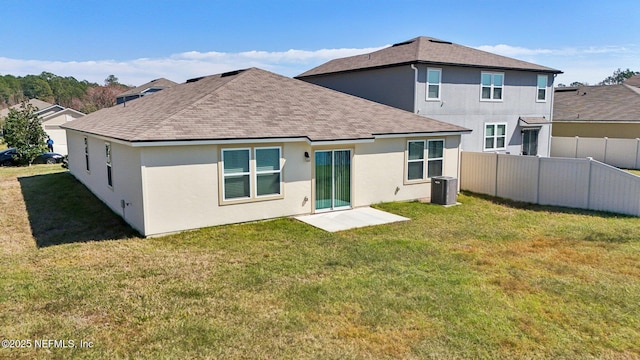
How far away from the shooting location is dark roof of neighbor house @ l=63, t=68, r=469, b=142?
11.7 m

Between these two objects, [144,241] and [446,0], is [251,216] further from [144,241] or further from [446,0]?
[446,0]

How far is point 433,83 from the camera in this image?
19891 mm

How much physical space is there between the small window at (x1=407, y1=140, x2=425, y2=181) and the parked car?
2483 centimetres

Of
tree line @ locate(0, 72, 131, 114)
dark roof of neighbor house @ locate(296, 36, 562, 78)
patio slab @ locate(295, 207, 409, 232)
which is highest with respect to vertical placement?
tree line @ locate(0, 72, 131, 114)

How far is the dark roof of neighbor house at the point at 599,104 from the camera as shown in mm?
28781

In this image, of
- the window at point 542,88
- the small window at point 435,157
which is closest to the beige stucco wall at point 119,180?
the small window at point 435,157

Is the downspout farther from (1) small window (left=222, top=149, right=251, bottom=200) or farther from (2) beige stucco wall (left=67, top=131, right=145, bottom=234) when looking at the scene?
(2) beige stucco wall (left=67, top=131, right=145, bottom=234)

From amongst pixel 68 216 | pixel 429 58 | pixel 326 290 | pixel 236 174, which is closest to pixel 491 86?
pixel 429 58

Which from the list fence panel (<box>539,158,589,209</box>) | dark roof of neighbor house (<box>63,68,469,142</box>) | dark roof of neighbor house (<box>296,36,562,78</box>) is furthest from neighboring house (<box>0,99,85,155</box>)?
fence panel (<box>539,158,589,209</box>)

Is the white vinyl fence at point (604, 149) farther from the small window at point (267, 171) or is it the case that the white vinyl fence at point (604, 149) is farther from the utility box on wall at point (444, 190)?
the small window at point (267, 171)

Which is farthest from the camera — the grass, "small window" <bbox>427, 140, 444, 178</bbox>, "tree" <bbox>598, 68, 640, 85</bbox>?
"tree" <bbox>598, 68, 640, 85</bbox>

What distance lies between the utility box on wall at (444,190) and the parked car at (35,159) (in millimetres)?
25643

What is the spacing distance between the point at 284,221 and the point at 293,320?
20.7 ft

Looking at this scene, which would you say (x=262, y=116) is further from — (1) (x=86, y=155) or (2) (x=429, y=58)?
(2) (x=429, y=58)
